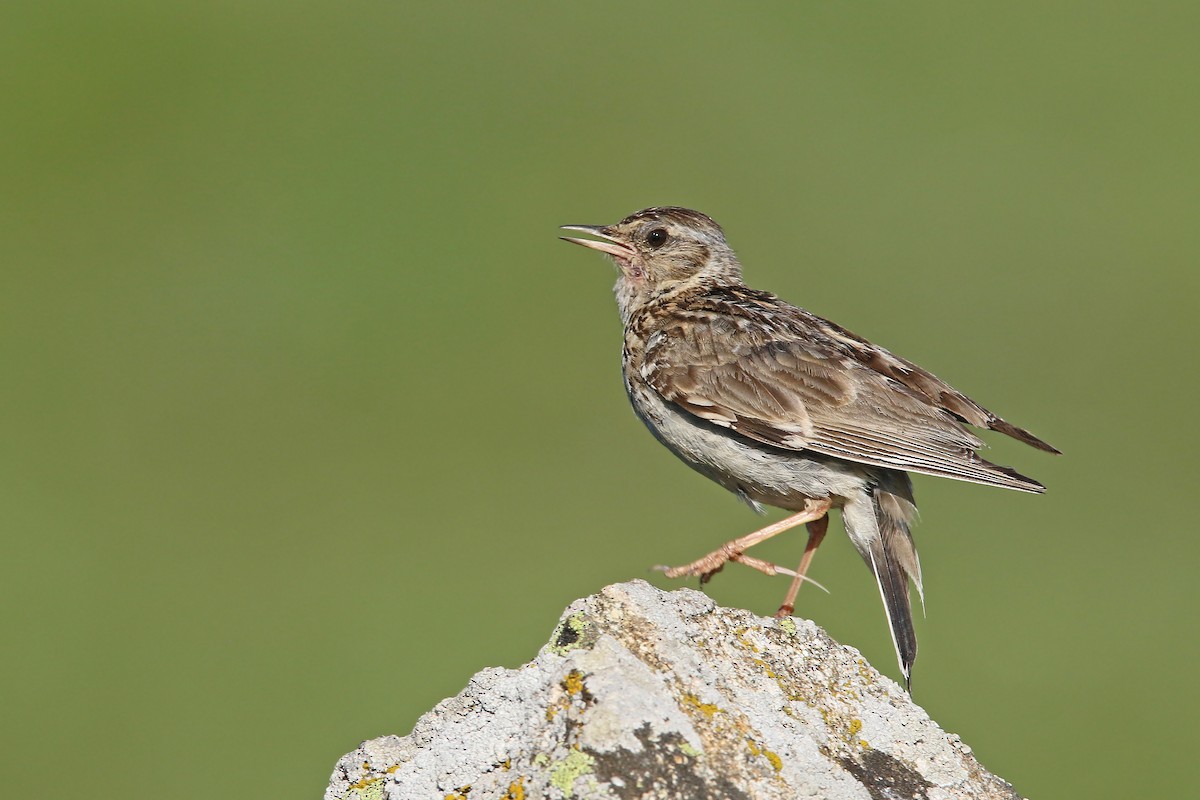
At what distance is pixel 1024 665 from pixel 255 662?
284 inches

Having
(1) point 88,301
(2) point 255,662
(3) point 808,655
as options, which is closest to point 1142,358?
(2) point 255,662

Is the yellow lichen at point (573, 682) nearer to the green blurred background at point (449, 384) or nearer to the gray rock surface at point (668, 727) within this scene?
the gray rock surface at point (668, 727)

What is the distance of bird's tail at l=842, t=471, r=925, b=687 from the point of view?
6738mm

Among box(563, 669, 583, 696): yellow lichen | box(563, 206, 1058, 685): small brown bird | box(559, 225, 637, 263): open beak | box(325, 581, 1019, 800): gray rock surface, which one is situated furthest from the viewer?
box(559, 225, 637, 263): open beak

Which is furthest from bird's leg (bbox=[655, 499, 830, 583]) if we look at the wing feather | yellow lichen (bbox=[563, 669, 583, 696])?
yellow lichen (bbox=[563, 669, 583, 696])

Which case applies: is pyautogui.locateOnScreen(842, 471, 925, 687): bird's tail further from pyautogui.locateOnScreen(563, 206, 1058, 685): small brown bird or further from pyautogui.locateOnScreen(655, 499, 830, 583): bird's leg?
pyautogui.locateOnScreen(655, 499, 830, 583): bird's leg

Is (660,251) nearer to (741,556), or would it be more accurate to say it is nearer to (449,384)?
(741,556)

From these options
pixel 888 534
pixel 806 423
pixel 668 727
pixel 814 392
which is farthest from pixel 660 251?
pixel 668 727

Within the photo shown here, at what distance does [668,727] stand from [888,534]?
270 centimetres

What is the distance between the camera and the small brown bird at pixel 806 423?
666cm

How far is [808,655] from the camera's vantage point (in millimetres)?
5195

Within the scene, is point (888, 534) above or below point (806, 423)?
below

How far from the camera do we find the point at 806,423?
696cm

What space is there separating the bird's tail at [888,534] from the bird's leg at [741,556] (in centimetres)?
19
